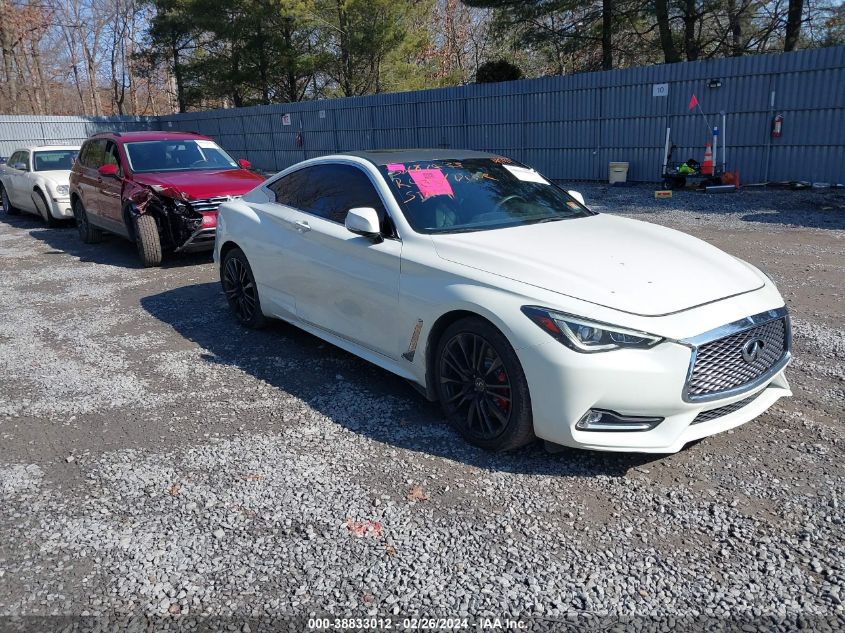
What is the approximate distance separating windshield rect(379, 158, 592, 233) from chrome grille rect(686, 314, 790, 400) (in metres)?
1.58

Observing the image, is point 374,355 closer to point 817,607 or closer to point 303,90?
point 817,607

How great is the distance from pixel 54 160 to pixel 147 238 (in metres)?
6.73

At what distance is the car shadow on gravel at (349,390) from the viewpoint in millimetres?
3639

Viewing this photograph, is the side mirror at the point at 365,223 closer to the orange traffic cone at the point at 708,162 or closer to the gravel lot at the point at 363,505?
the gravel lot at the point at 363,505

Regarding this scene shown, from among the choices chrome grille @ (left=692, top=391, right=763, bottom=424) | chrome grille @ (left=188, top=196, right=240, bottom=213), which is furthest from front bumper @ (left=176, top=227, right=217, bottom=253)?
chrome grille @ (left=692, top=391, right=763, bottom=424)

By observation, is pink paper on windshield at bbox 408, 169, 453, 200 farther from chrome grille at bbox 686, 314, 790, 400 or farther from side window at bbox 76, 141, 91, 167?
side window at bbox 76, 141, 91, 167

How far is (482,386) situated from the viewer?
3.65 m

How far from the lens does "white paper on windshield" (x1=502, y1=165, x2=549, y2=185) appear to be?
16.7 feet

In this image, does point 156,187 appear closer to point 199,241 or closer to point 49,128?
point 199,241

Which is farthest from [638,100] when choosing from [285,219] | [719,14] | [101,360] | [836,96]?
[101,360]

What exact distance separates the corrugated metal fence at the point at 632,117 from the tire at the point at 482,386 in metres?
12.5

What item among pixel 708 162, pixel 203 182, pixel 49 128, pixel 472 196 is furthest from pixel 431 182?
pixel 49 128

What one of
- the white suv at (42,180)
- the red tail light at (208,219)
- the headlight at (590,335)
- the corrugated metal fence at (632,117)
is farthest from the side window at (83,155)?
the corrugated metal fence at (632,117)

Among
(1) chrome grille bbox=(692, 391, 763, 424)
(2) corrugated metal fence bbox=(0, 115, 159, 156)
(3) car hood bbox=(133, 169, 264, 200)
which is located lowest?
(1) chrome grille bbox=(692, 391, 763, 424)
